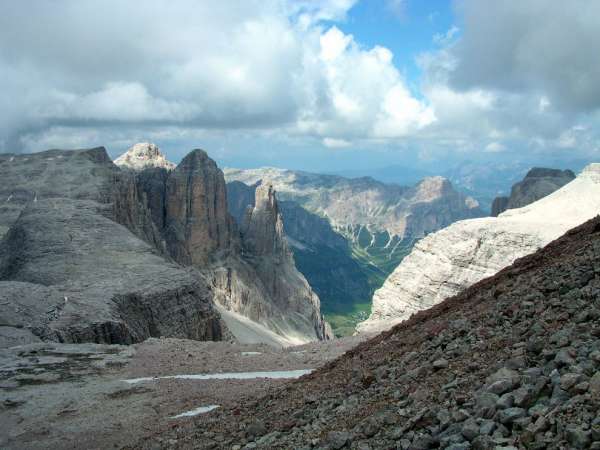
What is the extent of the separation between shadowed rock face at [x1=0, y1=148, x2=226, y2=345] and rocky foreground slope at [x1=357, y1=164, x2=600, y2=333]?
829 inches

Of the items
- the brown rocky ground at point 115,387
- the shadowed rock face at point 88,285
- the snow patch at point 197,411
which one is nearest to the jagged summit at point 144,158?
the shadowed rock face at point 88,285

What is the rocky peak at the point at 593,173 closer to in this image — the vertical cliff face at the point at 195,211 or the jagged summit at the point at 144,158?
the vertical cliff face at the point at 195,211

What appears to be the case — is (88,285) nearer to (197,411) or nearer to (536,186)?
(197,411)

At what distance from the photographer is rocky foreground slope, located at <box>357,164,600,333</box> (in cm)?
6588

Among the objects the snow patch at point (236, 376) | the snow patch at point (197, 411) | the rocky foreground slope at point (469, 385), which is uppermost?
the rocky foreground slope at point (469, 385)

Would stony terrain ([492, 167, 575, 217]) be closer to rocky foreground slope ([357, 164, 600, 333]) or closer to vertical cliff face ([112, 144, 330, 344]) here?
rocky foreground slope ([357, 164, 600, 333])

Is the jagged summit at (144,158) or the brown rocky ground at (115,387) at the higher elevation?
the jagged summit at (144,158)

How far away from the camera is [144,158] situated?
584 ft

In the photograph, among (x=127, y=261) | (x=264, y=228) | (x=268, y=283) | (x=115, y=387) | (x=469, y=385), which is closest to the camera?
(x=469, y=385)

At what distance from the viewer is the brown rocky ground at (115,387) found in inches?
873

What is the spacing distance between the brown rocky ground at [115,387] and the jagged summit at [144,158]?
142900 mm

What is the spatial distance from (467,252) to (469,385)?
59.5m

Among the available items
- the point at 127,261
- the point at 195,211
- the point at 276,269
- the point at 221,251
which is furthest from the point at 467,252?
the point at 276,269

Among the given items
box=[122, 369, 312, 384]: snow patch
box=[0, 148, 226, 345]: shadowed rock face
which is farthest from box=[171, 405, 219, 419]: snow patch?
box=[0, 148, 226, 345]: shadowed rock face
